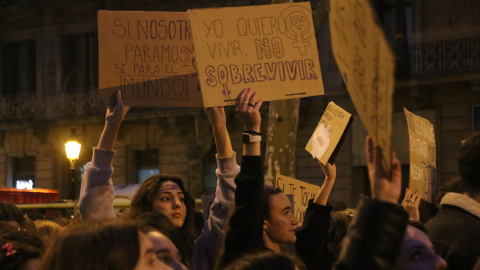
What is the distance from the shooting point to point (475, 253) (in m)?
3.66

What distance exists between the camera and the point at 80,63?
26.2 metres

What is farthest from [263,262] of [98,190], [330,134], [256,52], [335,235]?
[330,134]

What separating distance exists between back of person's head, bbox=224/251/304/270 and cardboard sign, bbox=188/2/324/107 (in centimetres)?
160

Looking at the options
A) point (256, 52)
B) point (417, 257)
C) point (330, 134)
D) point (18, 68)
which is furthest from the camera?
point (18, 68)

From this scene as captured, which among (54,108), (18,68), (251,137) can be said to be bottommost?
(251,137)

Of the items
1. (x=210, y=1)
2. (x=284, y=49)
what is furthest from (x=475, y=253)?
(x=210, y=1)

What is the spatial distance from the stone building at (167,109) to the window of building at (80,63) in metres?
0.03

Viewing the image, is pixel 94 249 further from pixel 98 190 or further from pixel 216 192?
pixel 216 192

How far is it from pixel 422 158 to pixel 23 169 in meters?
22.9

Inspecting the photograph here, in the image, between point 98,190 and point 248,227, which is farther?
point 98,190

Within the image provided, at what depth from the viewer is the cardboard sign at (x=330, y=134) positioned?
5570 millimetres

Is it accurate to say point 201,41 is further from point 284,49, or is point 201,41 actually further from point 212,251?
point 212,251

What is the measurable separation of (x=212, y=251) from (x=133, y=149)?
69.8ft

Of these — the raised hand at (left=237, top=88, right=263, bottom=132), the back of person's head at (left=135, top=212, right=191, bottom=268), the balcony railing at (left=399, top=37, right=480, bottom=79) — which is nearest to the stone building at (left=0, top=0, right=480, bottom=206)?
the balcony railing at (left=399, top=37, right=480, bottom=79)
